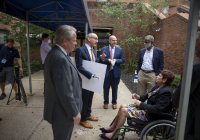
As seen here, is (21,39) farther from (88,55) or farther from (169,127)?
(169,127)

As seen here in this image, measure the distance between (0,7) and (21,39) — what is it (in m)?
5.74

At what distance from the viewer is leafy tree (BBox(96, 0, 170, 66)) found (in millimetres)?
9797

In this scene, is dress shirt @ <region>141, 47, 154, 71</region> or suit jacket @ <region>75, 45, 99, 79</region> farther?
dress shirt @ <region>141, 47, 154, 71</region>

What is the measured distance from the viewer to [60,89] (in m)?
1.52

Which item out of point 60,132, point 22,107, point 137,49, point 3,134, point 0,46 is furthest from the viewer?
point 137,49

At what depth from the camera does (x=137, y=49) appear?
1066 cm

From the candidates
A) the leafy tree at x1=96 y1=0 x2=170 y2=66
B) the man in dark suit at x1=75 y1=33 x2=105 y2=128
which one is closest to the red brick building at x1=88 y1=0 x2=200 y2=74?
the leafy tree at x1=96 y1=0 x2=170 y2=66

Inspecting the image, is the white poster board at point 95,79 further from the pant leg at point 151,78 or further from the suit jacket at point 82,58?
the pant leg at point 151,78

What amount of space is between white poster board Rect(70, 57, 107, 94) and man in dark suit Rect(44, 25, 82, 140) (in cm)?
114

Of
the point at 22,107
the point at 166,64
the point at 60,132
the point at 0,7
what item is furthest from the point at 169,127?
the point at 166,64

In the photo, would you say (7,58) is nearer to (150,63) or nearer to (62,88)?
(62,88)

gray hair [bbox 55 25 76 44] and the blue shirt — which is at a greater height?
gray hair [bbox 55 25 76 44]

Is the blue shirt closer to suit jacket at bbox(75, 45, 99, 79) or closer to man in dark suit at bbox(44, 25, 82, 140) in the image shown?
suit jacket at bbox(75, 45, 99, 79)

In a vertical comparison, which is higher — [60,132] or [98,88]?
[98,88]
